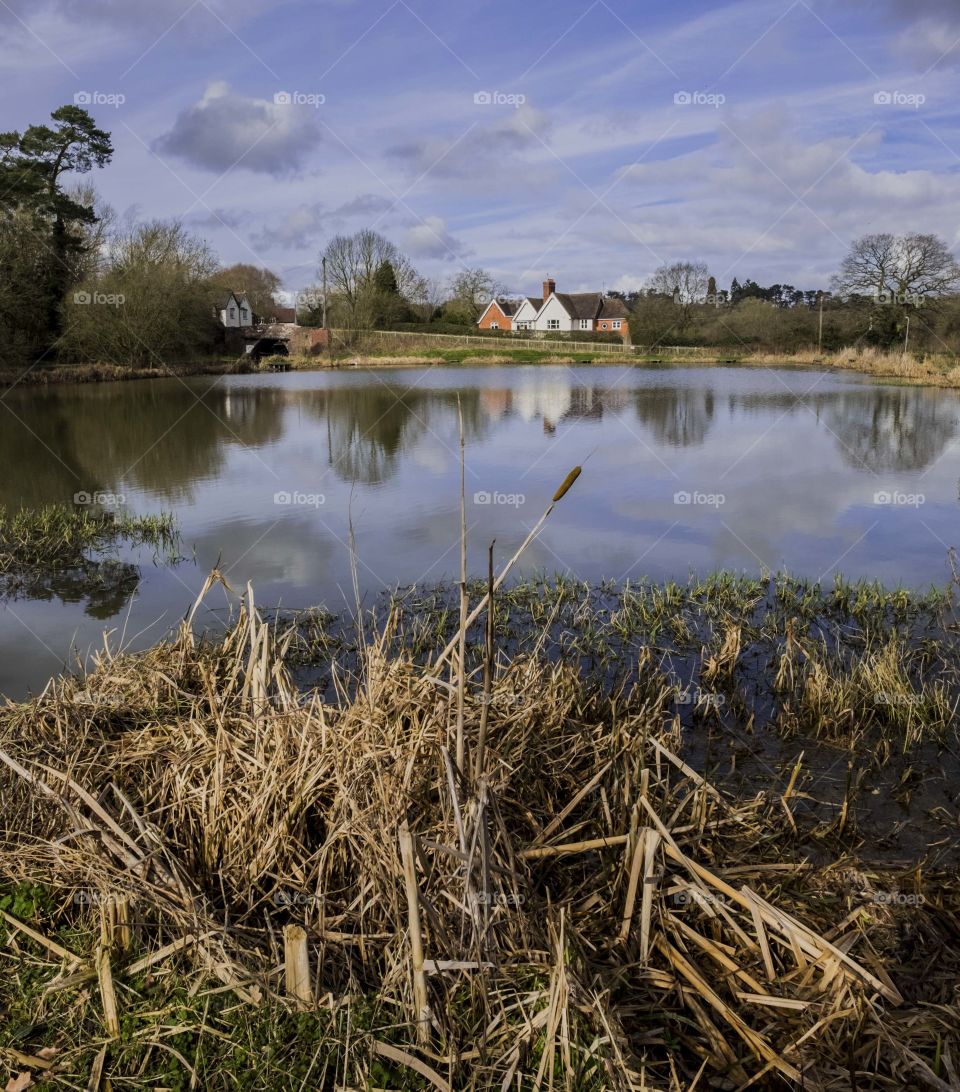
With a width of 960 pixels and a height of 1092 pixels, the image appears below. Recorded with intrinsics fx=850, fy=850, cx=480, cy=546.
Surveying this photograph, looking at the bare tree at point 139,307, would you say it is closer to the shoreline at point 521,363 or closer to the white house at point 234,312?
the shoreline at point 521,363

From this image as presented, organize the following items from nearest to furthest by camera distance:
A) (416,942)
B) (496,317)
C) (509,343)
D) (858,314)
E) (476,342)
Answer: (416,942) < (858,314) < (476,342) < (509,343) < (496,317)

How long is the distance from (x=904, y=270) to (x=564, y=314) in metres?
36.4

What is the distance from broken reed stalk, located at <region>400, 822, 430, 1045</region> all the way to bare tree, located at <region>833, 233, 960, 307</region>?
45417 mm

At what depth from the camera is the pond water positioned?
355 inches

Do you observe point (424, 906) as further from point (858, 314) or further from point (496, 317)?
point (496, 317)

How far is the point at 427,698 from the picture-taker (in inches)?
132

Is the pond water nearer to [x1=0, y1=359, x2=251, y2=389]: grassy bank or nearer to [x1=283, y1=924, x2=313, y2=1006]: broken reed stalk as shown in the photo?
[x1=283, y1=924, x2=313, y2=1006]: broken reed stalk

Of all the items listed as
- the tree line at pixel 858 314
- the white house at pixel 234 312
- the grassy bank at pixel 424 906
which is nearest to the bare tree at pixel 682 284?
the tree line at pixel 858 314

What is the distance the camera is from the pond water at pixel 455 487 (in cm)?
901

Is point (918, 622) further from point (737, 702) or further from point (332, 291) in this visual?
point (332, 291)

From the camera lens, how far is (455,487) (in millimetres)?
13922

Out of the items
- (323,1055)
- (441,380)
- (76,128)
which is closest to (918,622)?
(323,1055)

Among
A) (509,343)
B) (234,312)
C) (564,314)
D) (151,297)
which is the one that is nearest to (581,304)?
(564,314)

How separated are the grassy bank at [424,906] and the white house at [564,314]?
7037cm
